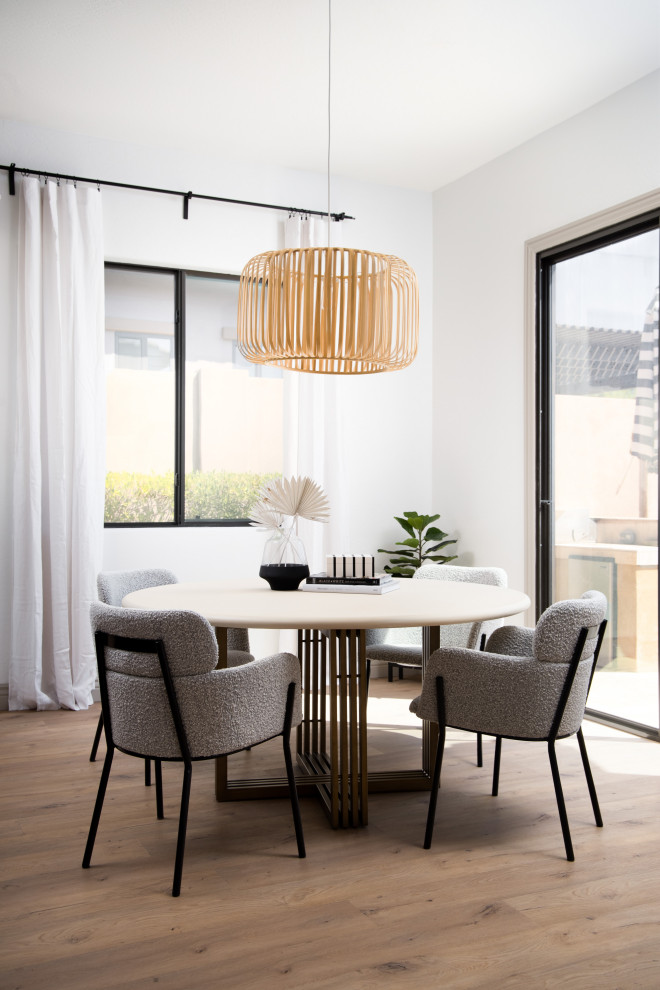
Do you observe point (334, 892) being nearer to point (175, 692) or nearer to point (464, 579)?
point (175, 692)

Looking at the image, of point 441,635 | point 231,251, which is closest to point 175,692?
point 441,635

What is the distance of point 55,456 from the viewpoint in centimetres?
421

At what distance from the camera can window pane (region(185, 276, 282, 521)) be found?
15.8 ft

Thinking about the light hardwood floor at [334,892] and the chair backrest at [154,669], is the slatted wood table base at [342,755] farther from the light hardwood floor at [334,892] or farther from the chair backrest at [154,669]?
the chair backrest at [154,669]

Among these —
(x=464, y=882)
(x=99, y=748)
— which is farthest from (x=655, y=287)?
(x=99, y=748)

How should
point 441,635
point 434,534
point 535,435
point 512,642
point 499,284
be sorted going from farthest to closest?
point 434,534 < point 499,284 < point 535,435 < point 441,635 < point 512,642

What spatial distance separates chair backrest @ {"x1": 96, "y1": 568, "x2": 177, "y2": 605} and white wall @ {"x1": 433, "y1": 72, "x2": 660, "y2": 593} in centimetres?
201

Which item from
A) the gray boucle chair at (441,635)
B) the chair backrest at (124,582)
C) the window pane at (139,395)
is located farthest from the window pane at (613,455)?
the window pane at (139,395)

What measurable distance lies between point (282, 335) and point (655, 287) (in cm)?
186

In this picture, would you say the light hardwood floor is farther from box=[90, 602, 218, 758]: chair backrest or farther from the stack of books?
the stack of books

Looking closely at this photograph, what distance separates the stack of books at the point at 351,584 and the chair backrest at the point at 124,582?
676 mm

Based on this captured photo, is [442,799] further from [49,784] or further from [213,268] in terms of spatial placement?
[213,268]

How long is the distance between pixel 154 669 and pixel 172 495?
264cm

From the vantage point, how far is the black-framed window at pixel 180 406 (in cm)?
467
